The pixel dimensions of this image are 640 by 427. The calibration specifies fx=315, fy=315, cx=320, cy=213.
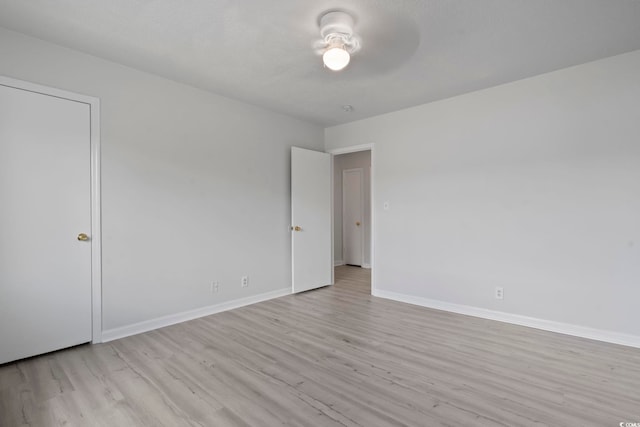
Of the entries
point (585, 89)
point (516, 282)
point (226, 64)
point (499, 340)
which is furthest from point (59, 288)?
point (585, 89)

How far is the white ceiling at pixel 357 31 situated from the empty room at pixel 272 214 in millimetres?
22

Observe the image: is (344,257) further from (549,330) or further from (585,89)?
(585,89)

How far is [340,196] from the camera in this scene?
6.94m

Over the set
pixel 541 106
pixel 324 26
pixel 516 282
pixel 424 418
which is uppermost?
pixel 324 26

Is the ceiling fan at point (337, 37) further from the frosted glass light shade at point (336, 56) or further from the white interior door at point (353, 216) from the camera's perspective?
the white interior door at point (353, 216)

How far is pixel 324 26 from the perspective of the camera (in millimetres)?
2180

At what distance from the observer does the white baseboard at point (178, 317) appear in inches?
113

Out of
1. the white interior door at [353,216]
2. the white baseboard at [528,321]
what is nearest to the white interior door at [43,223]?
the white baseboard at [528,321]

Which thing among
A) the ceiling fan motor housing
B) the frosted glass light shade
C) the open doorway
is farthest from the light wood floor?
the open doorway

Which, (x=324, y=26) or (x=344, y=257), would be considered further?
(x=344, y=257)

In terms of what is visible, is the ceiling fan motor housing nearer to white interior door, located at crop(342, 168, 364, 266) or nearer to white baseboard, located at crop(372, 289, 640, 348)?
white baseboard, located at crop(372, 289, 640, 348)

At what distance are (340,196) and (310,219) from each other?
2.42 metres

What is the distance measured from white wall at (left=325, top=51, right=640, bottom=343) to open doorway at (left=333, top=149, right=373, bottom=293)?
89.0 inches

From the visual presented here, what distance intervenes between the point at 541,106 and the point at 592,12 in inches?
43.1
